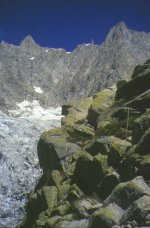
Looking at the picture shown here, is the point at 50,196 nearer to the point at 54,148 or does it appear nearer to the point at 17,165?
the point at 54,148

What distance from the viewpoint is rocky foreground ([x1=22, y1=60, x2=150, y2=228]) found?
2566 cm

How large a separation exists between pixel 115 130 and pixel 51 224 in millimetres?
8654

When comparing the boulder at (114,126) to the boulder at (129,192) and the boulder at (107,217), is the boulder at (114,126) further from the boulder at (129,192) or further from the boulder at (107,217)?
the boulder at (107,217)

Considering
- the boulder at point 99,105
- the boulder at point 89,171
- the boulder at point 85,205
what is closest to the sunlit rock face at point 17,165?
the boulder at point 99,105

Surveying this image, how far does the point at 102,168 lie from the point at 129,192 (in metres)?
6.44

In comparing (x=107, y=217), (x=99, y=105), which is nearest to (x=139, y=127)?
(x=107, y=217)

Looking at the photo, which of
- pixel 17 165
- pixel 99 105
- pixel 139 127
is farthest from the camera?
pixel 17 165

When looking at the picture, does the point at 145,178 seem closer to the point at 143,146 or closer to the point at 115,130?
the point at 143,146

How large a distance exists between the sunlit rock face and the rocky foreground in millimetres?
18979

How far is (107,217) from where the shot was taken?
81.8 feet

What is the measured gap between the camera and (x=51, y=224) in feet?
103

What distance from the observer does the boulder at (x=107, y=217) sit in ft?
81.4

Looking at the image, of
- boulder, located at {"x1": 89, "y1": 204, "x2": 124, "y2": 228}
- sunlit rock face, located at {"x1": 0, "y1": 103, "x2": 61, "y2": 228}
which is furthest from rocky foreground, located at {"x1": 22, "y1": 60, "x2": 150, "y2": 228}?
sunlit rock face, located at {"x1": 0, "y1": 103, "x2": 61, "y2": 228}

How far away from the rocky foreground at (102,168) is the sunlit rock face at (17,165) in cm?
1898
